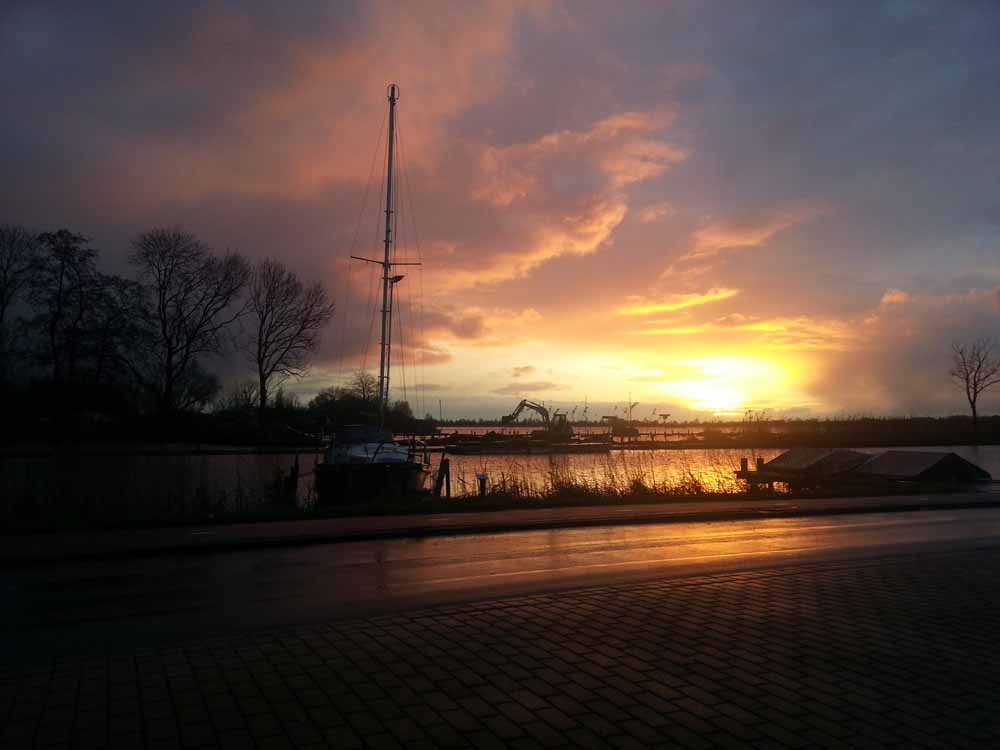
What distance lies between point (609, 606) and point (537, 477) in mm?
28968

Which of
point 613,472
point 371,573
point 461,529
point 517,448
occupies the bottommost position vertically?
point 371,573

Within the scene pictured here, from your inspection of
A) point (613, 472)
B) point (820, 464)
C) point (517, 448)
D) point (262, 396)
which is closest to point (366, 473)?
point (613, 472)

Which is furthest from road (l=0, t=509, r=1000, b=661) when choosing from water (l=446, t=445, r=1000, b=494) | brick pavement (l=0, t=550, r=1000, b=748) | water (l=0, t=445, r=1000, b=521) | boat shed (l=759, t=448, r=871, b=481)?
boat shed (l=759, t=448, r=871, b=481)

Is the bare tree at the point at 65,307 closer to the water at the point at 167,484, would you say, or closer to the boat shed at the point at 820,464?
the water at the point at 167,484

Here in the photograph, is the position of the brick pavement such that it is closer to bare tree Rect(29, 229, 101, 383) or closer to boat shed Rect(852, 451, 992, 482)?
boat shed Rect(852, 451, 992, 482)

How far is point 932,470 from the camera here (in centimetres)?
2802

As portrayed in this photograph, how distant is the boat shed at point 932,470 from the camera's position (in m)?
28.0

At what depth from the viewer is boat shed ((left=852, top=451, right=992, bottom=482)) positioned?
2805cm

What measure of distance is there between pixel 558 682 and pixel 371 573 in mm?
5160

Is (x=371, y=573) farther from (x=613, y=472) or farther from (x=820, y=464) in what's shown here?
(x=820, y=464)

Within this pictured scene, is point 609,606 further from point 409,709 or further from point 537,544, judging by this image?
point 537,544

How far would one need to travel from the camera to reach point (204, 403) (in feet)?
198

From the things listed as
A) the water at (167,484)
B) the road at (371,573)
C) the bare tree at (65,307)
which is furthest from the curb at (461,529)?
the bare tree at (65,307)

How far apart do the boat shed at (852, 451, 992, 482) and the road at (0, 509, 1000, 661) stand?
14753mm
